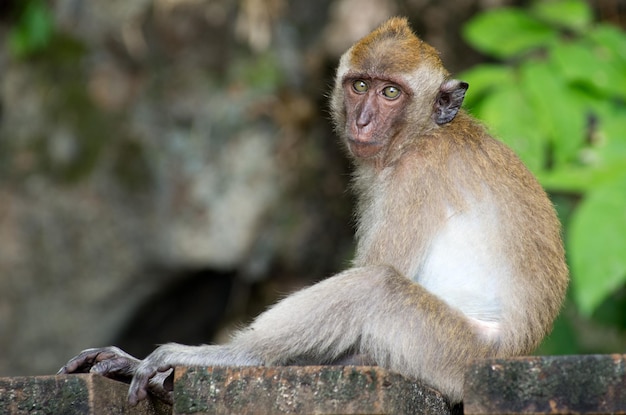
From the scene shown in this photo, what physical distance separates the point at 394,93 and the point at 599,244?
59.2 inches

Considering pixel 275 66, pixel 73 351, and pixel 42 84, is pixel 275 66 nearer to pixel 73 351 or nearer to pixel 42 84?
pixel 42 84

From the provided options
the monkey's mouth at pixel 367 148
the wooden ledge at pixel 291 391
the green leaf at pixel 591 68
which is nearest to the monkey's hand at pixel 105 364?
the wooden ledge at pixel 291 391

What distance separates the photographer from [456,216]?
5309 millimetres

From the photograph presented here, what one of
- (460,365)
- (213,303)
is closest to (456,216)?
(460,365)

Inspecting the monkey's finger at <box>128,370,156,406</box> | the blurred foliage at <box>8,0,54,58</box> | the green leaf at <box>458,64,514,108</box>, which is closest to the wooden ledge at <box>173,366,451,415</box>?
the monkey's finger at <box>128,370,156,406</box>

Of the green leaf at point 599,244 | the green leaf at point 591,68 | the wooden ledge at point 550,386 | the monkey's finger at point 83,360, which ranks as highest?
the green leaf at point 591,68

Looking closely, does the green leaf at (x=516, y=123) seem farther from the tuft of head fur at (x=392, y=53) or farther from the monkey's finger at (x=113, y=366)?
the monkey's finger at (x=113, y=366)

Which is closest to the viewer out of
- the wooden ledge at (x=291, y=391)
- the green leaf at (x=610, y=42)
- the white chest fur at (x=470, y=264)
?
the wooden ledge at (x=291, y=391)

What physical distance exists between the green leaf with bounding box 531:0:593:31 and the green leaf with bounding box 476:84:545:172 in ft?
2.69

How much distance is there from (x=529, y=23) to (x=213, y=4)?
13.6ft

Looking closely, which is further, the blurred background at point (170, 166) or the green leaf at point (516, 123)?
the blurred background at point (170, 166)

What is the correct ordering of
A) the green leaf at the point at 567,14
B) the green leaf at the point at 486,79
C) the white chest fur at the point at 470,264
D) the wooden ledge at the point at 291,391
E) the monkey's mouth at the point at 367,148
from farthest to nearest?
the green leaf at the point at 567,14
the green leaf at the point at 486,79
the monkey's mouth at the point at 367,148
the white chest fur at the point at 470,264
the wooden ledge at the point at 291,391

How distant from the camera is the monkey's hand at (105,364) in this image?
15.7 feet

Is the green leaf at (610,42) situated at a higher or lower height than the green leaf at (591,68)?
higher
